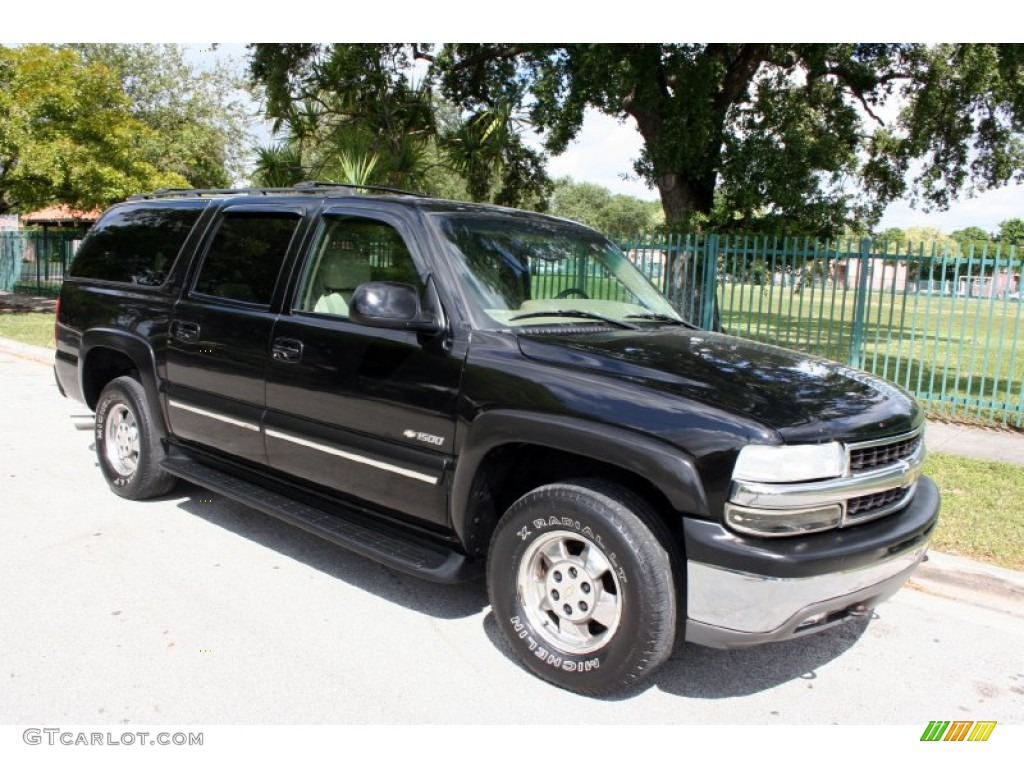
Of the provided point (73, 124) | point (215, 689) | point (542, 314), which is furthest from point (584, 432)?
point (73, 124)

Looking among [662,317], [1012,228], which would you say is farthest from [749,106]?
[1012,228]

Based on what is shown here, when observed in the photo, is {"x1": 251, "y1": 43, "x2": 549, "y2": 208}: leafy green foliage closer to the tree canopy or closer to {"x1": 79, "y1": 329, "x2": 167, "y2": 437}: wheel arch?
the tree canopy

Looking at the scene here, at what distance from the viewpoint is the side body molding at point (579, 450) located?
2918mm

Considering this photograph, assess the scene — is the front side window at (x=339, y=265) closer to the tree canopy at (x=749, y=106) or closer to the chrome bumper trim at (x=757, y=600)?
the chrome bumper trim at (x=757, y=600)

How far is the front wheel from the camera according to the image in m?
3.03

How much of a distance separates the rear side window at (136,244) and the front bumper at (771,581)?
3897 millimetres

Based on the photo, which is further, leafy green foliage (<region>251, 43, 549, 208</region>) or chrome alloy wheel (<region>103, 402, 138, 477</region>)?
leafy green foliage (<region>251, 43, 549, 208</region>)

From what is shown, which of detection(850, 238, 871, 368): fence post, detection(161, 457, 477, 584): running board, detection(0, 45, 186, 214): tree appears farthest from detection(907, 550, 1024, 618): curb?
detection(0, 45, 186, 214): tree

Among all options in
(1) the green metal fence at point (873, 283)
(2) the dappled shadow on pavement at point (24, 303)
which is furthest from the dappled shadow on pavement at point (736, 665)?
(2) the dappled shadow on pavement at point (24, 303)

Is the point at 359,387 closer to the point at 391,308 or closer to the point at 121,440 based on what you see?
the point at 391,308

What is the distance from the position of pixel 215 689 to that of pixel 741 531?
2.15 m

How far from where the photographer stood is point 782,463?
9.41 feet

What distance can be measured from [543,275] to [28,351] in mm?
11453

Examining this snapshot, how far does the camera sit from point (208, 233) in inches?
198
